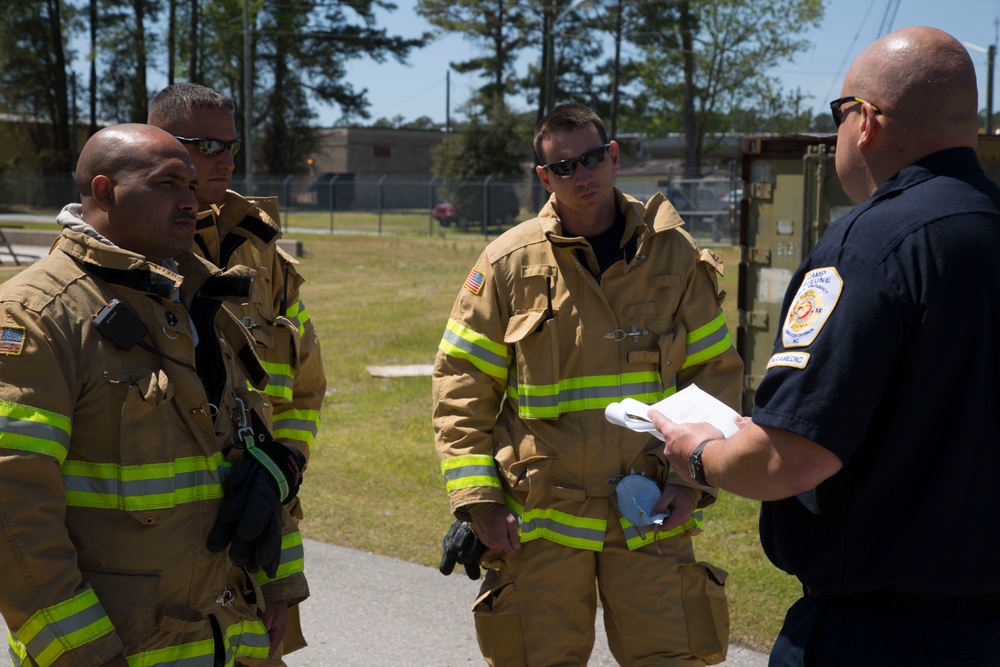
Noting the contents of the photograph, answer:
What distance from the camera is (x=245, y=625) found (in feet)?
8.75

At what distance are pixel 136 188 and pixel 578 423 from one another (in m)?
→ 1.56

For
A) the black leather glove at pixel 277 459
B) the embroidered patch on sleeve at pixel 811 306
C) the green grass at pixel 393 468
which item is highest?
the embroidered patch on sleeve at pixel 811 306

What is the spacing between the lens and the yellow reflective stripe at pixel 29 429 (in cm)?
218

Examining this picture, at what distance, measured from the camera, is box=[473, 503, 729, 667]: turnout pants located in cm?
318

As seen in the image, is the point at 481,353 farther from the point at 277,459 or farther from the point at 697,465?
the point at 697,465

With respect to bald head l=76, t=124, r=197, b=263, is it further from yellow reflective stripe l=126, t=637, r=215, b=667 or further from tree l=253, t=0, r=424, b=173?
tree l=253, t=0, r=424, b=173

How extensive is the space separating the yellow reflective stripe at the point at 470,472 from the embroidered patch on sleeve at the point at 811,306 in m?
1.43

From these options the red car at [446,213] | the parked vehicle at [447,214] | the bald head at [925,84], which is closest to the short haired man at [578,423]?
the bald head at [925,84]

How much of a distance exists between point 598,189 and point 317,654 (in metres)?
2.38

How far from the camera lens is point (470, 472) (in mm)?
3281

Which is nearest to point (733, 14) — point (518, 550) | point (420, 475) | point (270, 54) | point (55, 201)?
point (270, 54)

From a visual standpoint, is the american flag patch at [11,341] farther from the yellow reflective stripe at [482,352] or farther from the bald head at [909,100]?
the bald head at [909,100]

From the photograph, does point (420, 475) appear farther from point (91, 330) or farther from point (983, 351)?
point (983, 351)

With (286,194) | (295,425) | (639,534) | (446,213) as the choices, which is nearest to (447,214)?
(446,213)
